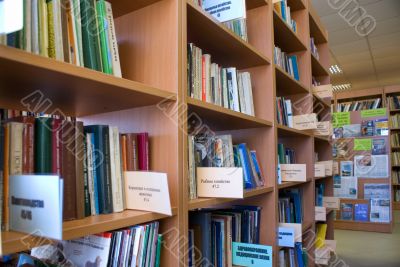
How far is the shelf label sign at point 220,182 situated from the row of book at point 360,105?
505 cm

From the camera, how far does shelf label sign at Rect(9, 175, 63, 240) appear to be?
530mm

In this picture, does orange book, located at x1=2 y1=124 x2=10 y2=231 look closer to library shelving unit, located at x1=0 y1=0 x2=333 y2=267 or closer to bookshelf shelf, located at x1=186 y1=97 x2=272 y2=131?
library shelving unit, located at x1=0 y1=0 x2=333 y2=267

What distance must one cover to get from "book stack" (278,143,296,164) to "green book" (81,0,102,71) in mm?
1452

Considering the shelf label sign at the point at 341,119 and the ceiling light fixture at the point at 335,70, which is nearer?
the shelf label sign at the point at 341,119

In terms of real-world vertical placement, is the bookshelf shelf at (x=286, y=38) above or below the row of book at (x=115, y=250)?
above

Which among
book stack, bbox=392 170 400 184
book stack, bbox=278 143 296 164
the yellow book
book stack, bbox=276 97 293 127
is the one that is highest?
book stack, bbox=276 97 293 127

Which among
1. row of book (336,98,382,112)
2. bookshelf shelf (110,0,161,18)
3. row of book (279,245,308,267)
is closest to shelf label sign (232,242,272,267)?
row of book (279,245,308,267)

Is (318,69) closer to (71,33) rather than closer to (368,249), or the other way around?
(368,249)

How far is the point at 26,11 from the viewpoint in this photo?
0.69 metres

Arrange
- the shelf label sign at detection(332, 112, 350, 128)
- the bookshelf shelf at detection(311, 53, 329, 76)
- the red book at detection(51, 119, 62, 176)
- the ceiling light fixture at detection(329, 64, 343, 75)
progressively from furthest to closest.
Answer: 1. the ceiling light fixture at detection(329, 64, 343, 75)
2. the shelf label sign at detection(332, 112, 350, 128)
3. the bookshelf shelf at detection(311, 53, 329, 76)
4. the red book at detection(51, 119, 62, 176)

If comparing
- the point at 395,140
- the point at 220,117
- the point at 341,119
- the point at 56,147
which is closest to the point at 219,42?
the point at 220,117

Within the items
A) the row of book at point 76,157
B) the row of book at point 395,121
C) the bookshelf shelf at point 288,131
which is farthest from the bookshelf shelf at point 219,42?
the row of book at point 395,121

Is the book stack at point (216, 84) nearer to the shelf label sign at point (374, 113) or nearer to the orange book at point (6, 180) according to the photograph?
the orange book at point (6, 180)

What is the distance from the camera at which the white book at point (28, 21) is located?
2.21ft
